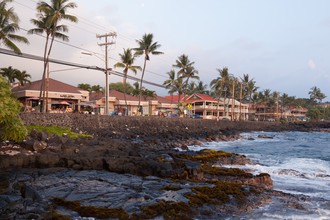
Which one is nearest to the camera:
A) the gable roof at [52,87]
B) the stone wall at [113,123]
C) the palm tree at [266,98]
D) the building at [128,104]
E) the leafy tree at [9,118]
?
the leafy tree at [9,118]

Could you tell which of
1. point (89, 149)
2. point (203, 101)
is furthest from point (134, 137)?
point (203, 101)

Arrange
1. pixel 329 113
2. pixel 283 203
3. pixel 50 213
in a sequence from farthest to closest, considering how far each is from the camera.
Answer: pixel 329 113, pixel 283 203, pixel 50 213

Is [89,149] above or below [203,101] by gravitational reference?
below

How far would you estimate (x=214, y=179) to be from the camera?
1348 cm

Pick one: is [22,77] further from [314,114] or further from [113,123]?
[314,114]

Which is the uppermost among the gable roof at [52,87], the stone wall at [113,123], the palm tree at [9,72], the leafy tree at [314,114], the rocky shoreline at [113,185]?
the palm tree at [9,72]

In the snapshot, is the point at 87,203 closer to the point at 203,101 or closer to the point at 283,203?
the point at 283,203

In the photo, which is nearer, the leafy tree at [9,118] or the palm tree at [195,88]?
the leafy tree at [9,118]

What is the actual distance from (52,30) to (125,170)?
23.3m

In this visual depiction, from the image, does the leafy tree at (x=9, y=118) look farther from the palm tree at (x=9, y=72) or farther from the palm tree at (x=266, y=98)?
the palm tree at (x=266, y=98)

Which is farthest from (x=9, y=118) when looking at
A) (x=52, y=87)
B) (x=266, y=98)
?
(x=266, y=98)

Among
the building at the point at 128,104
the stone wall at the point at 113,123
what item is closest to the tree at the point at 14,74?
the building at the point at 128,104

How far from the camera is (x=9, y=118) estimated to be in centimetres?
1442

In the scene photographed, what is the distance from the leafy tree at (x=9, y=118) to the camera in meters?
13.8
